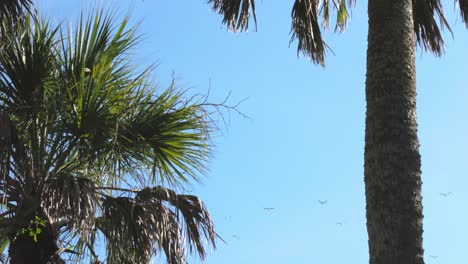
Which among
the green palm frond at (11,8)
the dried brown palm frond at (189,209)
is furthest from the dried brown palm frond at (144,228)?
the green palm frond at (11,8)

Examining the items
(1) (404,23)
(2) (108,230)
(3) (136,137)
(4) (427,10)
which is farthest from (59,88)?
(4) (427,10)

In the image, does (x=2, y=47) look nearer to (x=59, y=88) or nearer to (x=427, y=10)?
(x=59, y=88)

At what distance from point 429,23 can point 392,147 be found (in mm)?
3588

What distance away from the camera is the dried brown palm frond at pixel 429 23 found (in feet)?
27.2

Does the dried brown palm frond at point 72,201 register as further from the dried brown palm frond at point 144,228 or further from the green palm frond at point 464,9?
the green palm frond at point 464,9

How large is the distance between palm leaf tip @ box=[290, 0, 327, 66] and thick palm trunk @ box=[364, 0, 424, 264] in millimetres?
2436

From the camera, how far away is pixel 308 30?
8672mm

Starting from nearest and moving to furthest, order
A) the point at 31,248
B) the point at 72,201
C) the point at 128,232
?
1. the point at 72,201
2. the point at 31,248
3. the point at 128,232

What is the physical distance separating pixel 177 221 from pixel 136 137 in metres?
0.87

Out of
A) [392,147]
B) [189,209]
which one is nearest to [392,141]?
[392,147]

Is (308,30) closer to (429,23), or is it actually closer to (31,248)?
(429,23)

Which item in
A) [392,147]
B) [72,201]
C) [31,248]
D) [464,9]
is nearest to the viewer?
[392,147]

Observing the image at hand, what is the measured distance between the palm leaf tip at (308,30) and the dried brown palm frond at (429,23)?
1.11 meters

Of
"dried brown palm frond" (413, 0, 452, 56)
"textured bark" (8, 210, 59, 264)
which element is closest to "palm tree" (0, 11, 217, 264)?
"textured bark" (8, 210, 59, 264)
